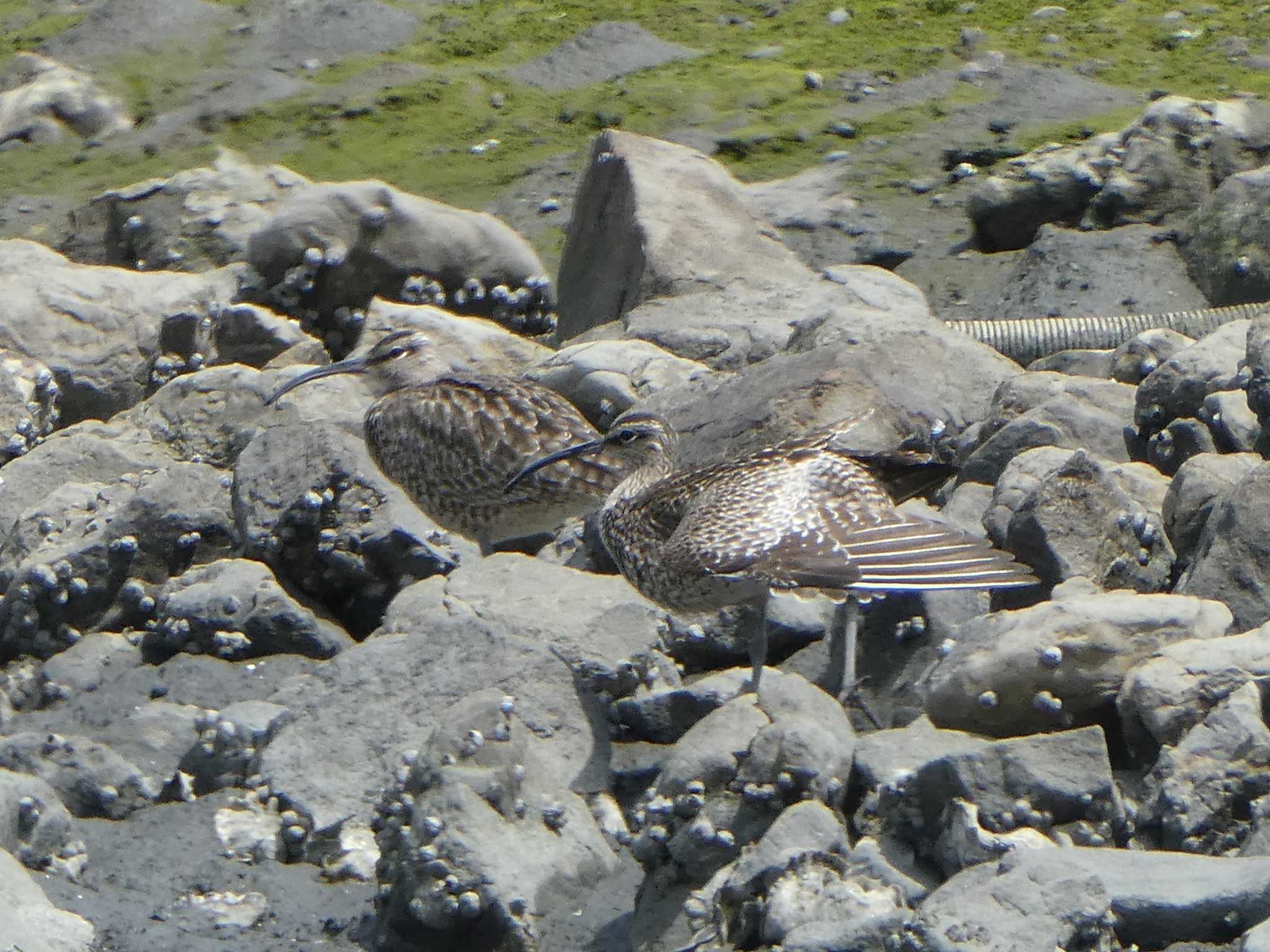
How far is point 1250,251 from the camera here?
41.1ft

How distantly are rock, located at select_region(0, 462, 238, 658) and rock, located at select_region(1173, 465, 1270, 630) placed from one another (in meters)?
4.50

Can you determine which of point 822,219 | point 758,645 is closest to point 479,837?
point 758,645

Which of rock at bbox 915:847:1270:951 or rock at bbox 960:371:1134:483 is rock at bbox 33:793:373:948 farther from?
rock at bbox 960:371:1134:483

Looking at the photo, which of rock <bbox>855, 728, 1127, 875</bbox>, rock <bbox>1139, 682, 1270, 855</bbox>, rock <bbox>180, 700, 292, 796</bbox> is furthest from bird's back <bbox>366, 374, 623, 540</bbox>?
rock <bbox>1139, 682, 1270, 855</bbox>

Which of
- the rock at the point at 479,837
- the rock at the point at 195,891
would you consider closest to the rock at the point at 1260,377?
the rock at the point at 479,837

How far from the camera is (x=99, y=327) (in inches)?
488

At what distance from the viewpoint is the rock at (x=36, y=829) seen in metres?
7.17

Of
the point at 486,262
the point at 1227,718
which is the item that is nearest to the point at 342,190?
the point at 486,262

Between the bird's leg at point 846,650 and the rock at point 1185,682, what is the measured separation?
4.35ft

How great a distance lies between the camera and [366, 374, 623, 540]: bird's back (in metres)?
9.42

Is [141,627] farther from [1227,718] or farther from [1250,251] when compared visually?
[1250,251]

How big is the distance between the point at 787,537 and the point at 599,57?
1165 centimetres

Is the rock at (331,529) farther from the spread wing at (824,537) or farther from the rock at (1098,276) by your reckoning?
the rock at (1098,276)

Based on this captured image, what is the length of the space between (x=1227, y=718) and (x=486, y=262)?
296 inches
